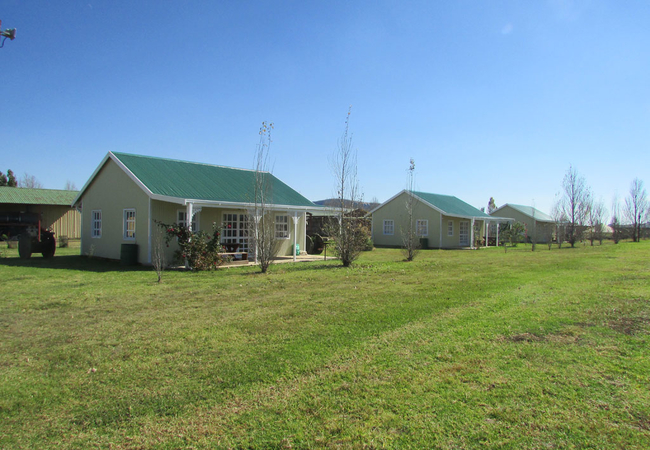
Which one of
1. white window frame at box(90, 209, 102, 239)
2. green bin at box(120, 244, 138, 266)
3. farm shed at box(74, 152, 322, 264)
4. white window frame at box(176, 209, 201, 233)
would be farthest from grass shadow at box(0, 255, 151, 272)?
white window frame at box(176, 209, 201, 233)

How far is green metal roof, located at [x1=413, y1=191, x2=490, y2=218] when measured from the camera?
30011 millimetres

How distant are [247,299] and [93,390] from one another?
4.59 m

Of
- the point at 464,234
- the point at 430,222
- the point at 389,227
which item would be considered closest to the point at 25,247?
the point at 389,227

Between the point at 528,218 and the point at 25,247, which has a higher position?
the point at 528,218

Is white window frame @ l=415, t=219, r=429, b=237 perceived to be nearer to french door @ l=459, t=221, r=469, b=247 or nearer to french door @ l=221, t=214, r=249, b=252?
french door @ l=459, t=221, r=469, b=247

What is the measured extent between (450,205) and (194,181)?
71.9 ft

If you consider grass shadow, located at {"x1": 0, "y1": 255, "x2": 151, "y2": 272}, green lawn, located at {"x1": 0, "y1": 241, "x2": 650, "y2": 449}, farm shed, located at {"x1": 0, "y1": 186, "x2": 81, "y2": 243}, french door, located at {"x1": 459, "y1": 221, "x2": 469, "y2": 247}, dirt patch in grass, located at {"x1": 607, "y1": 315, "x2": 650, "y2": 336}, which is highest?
farm shed, located at {"x1": 0, "y1": 186, "x2": 81, "y2": 243}

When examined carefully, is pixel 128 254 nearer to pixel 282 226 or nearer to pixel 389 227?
pixel 282 226

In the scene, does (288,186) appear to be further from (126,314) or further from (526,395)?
(526,395)

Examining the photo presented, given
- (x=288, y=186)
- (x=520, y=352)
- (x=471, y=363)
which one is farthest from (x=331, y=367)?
(x=288, y=186)

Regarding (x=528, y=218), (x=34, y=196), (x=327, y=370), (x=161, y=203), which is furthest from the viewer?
(x=528, y=218)

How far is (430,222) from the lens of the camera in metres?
29.7

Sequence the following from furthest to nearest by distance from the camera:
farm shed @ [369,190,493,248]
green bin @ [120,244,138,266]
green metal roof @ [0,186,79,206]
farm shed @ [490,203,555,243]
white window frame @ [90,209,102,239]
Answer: farm shed @ [490,203,555,243] < farm shed @ [369,190,493,248] < green metal roof @ [0,186,79,206] < white window frame @ [90,209,102,239] < green bin @ [120,244,138,266]

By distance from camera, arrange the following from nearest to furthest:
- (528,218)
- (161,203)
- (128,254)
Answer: (161,203), (128,254), (528,218)
